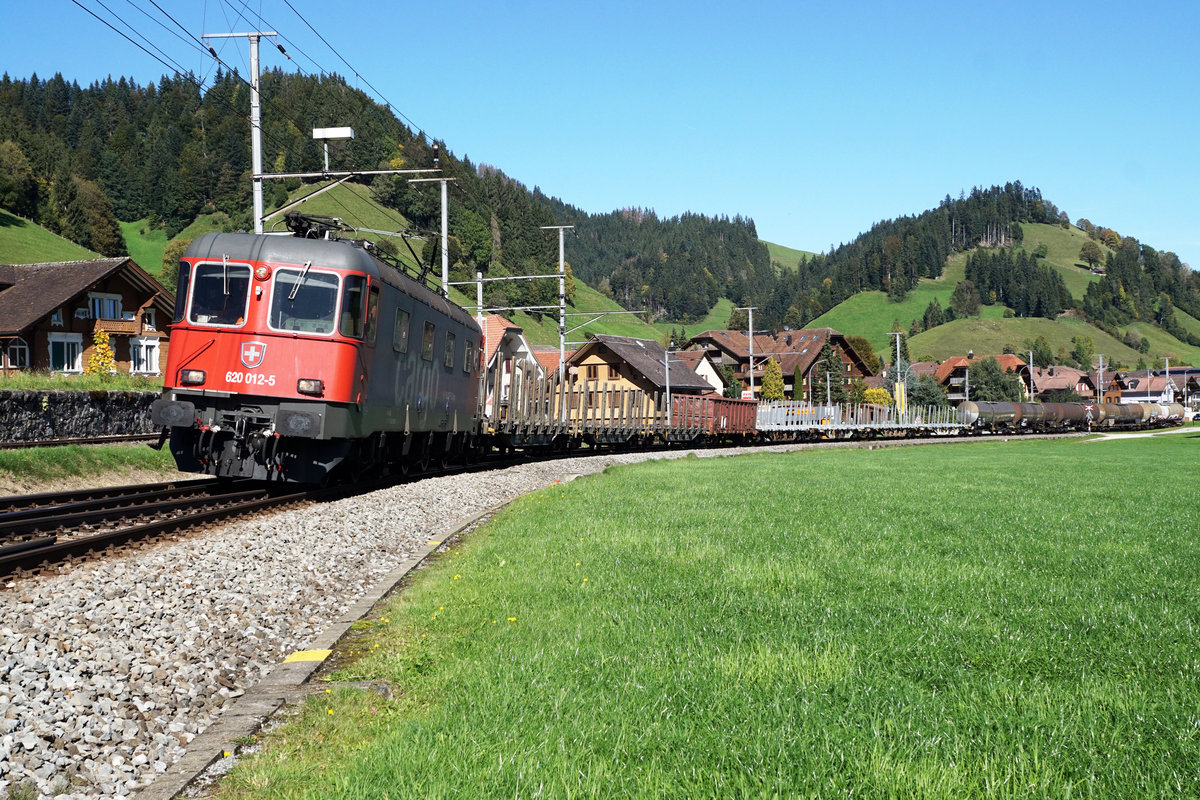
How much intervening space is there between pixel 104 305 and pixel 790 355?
Answer: 86377 millimetres

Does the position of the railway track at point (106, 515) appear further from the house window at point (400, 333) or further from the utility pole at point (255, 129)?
the utility pole at point (255, 129)

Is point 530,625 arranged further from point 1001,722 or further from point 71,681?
point 1001,722

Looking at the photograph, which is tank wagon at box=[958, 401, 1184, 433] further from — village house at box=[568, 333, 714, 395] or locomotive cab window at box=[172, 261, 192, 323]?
locomotive cab window at box=[172, 261, 192, 323]

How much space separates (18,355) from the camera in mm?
48438

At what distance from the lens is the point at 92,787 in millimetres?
4410

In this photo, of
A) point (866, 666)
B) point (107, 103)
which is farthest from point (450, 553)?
point (107, 103)

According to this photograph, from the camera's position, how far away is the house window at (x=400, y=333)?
17.1m

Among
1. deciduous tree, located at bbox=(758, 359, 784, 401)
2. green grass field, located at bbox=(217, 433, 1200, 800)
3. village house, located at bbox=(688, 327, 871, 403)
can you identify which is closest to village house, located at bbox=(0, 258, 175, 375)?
green grass field, located at bbox=(217, 433, 1200, 800)

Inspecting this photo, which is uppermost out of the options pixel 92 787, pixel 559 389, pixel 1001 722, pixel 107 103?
pixel 107 103

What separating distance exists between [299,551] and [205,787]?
6048 millimetres

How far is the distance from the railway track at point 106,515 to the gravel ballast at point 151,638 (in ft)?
1.38

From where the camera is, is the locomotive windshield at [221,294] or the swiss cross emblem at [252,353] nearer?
the swiss cross emblem at [252,353]

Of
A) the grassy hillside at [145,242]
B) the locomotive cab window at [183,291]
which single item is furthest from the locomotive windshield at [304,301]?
A: the grassy hillside at [145,242]

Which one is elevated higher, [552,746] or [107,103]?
[107,103]
